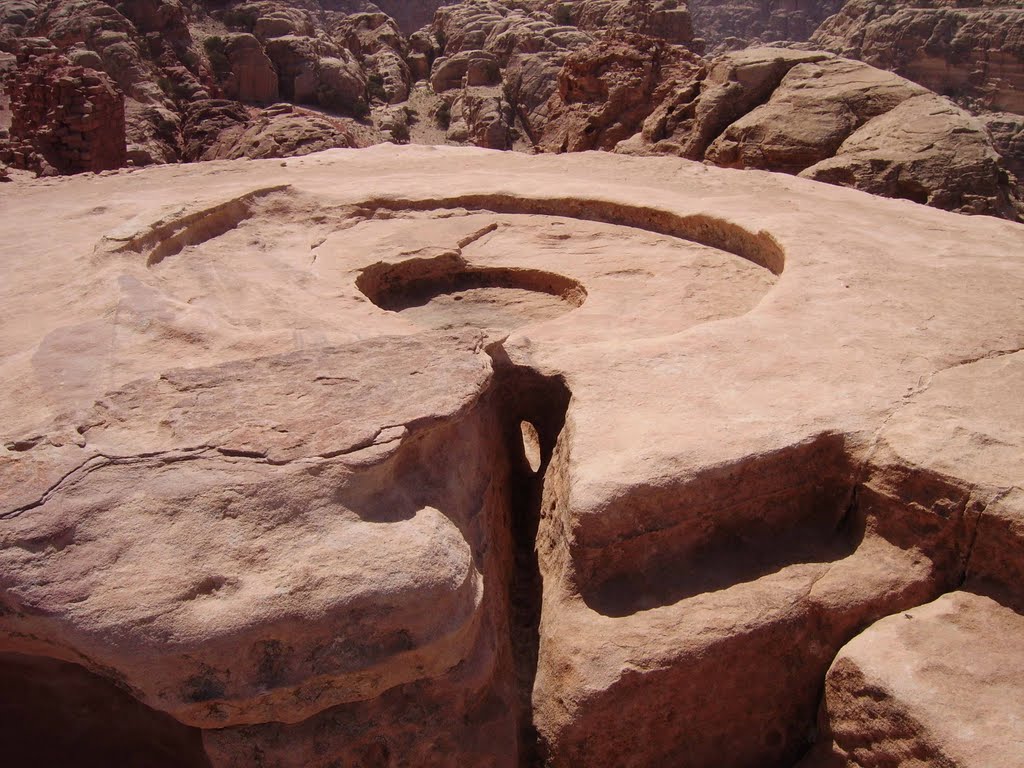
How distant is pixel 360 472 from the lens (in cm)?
222

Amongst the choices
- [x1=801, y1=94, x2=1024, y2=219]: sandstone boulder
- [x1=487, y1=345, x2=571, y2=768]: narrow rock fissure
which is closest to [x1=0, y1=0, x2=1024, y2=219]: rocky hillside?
[x1=801, y1=94, x2=1024, y2=219]: sandstone boulder

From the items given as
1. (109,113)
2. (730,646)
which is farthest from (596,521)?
(109,113)

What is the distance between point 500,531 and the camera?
294 centimetres

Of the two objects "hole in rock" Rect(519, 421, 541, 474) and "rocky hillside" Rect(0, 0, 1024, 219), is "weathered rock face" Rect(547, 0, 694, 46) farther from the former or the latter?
"hole in rock" Rect(519, 421, 541, 474)

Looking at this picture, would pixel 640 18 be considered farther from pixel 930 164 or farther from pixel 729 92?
pixel 930 164

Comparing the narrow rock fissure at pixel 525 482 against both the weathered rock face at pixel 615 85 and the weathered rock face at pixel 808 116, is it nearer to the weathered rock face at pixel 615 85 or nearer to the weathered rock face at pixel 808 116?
the weathered rock face at pixel 808 116

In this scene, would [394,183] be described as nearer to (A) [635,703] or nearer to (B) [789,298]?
(B) [789,298]

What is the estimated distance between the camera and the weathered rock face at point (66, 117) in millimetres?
11297

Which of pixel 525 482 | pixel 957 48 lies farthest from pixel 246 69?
pixel 525 482

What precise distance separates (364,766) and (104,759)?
931mm

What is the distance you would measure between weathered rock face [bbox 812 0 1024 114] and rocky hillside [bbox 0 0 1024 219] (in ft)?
0.19

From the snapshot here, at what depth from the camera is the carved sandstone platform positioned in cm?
199

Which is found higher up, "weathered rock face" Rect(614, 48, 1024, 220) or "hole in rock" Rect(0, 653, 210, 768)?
"weathered rock face" Rect(614, 48, 1024, 220)

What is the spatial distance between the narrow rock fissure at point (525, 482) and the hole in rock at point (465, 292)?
125 centimetres
